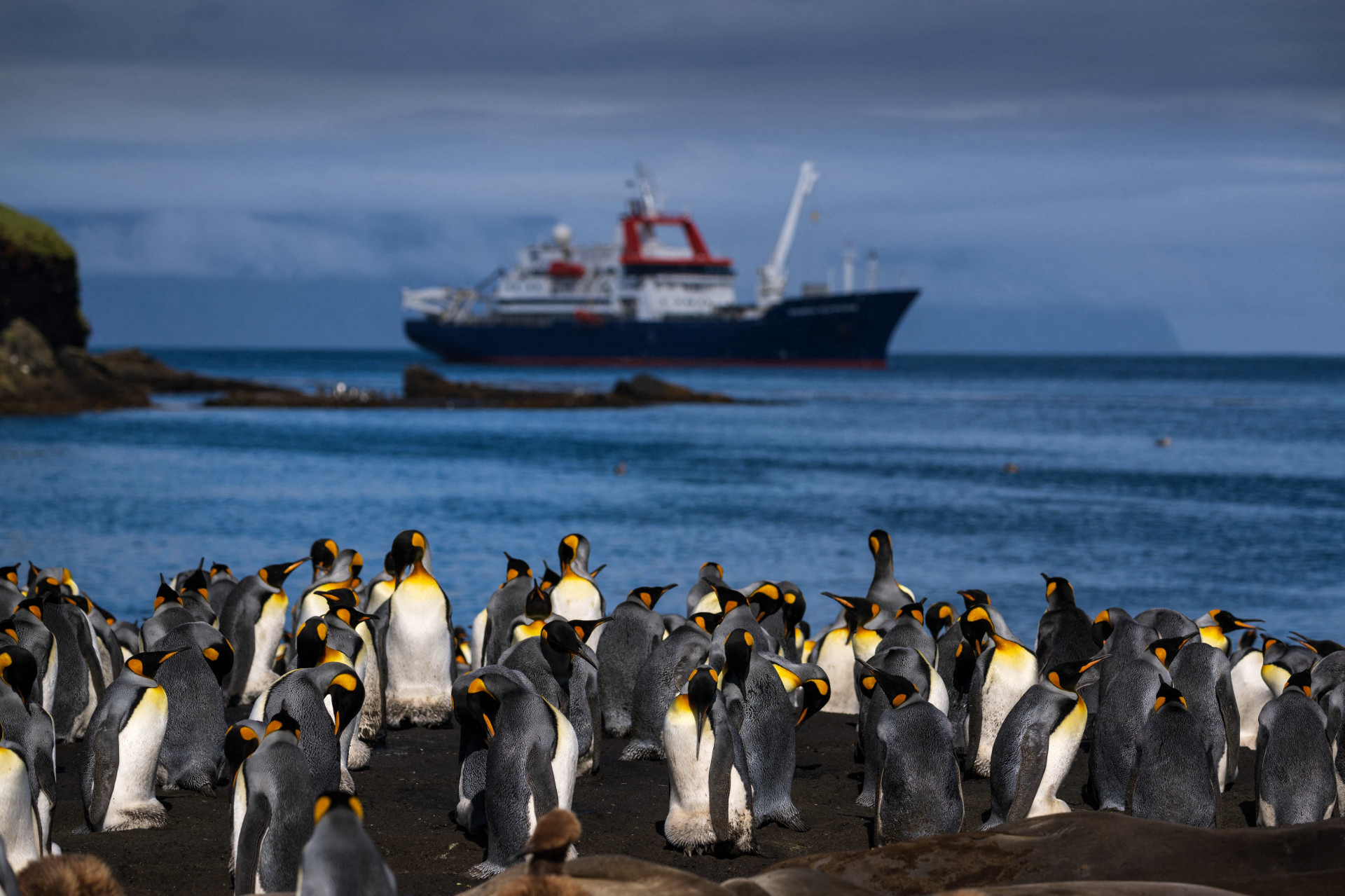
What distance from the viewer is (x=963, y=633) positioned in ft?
22.7

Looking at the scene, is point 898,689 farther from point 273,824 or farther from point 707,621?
point 273,824

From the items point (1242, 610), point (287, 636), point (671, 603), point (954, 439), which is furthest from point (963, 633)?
point (954, 439)

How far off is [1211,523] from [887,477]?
872 cm

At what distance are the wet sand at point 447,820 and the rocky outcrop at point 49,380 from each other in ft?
134

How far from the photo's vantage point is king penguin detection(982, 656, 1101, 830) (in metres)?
5.53

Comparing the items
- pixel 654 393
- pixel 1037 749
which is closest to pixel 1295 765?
pixel 1037 749

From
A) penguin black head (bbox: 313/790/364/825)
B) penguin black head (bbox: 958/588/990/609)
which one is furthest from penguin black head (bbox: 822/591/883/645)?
penguin black head (bbox: 313/790/364/825)

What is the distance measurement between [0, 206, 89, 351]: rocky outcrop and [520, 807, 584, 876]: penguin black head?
49.9 metres

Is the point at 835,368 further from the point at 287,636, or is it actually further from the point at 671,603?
the point at 287,636

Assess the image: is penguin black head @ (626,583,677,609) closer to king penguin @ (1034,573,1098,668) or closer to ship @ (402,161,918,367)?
king penguin @ (1034,573,1098,668)

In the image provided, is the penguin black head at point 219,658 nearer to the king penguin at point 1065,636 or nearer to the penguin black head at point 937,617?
the penguin black head at point 937,617

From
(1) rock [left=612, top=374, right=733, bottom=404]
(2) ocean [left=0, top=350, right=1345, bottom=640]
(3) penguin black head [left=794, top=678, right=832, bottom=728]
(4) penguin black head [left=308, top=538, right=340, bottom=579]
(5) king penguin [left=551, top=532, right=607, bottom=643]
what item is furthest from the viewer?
(1) rock [left=612, top=374, right=733, bottom=404]

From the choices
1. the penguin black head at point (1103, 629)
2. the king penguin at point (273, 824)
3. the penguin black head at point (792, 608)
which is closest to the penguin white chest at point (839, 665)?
the penguin black head at point (792, 608)

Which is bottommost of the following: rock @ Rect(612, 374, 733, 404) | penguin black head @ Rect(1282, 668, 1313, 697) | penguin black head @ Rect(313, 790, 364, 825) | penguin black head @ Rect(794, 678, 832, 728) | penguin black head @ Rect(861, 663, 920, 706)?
penguin black head @ Rect(794, 678, 832, 728)
